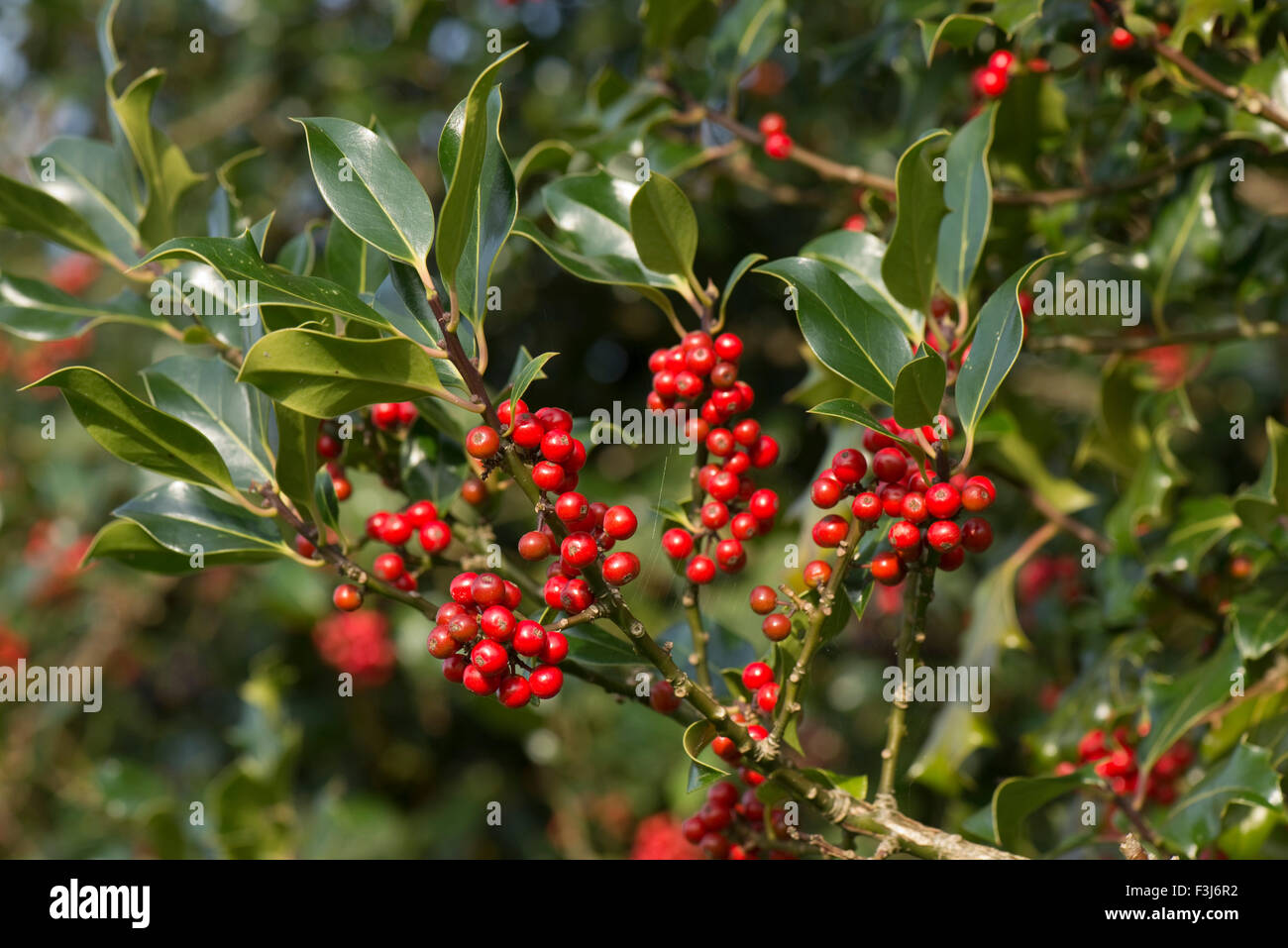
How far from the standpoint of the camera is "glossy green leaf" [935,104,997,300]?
124 cm

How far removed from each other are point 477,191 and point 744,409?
1.29 ft

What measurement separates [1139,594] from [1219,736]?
258 mm

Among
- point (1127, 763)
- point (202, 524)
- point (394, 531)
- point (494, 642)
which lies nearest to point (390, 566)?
point (394, 531)

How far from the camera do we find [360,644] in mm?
3305

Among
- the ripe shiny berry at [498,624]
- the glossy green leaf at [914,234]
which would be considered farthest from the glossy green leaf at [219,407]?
the glossy green leaf at [914,234]

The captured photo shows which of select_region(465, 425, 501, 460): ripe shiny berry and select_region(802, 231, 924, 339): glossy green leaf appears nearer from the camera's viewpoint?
select_region(465, 425, 501, 460): ripe shiny berry

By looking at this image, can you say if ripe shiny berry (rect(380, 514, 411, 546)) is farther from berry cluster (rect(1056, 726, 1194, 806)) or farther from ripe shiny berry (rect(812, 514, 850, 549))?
berry cluster (rect(1056, 726, 1194, 806))

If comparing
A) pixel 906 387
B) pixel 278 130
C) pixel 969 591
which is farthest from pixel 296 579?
pixel 906 387

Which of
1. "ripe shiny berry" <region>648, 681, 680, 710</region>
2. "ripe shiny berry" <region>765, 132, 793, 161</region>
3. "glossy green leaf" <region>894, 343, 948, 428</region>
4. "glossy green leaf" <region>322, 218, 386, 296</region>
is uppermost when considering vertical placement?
"ripe shiny berry" <region>765, 132, 793, 161</region>

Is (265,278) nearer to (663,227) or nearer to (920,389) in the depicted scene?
(663,227)

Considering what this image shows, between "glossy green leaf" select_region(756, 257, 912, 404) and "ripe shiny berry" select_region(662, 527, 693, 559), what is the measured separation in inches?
9.9

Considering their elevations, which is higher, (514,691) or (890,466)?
(890,466)

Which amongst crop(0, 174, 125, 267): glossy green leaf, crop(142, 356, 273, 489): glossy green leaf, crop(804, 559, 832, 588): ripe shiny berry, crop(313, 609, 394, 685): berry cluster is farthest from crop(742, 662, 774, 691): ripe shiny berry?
crop(313, 609, 394, 685): berry cluster

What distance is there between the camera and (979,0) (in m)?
1.67
